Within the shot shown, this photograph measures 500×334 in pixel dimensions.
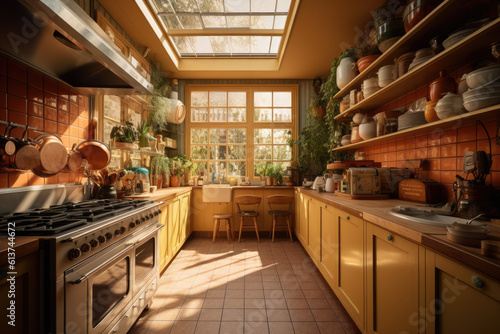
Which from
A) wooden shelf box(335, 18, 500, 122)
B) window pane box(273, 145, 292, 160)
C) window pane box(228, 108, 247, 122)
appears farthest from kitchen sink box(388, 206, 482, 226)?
window pane box(228, 108, 247, 122)

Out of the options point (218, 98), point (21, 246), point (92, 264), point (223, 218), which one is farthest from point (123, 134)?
point (218, 98)

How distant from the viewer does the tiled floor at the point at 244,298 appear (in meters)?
1.77

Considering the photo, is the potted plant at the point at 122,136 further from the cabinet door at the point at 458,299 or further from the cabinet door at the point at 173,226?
the cabinet door at the point at 458,299

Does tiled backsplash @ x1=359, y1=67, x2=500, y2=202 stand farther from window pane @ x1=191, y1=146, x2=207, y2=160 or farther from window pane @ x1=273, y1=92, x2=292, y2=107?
window pane @ x1=191, y1=146, x2=207, y2=160

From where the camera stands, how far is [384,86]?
2.01 meters

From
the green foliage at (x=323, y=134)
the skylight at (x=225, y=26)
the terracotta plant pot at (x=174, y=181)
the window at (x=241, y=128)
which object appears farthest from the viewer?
the window at (x=241, y=128)

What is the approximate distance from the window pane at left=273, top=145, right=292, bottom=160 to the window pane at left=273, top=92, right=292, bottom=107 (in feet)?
2.77

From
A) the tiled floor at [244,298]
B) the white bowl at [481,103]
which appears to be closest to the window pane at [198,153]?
the tiled floor at [244,298]

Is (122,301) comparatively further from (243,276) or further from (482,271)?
(482,271)

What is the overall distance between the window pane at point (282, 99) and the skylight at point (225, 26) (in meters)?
0.79

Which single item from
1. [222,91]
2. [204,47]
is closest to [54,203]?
[204,47]

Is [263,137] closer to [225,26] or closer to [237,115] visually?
[237,115]

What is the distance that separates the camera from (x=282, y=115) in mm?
4605

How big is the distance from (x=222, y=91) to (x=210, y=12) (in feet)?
5.70
